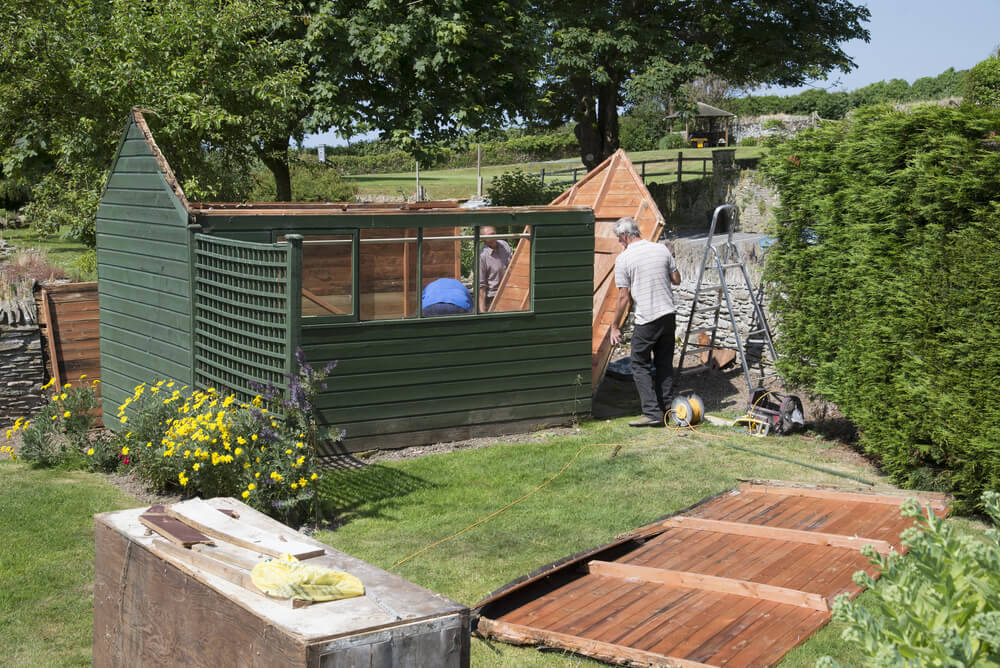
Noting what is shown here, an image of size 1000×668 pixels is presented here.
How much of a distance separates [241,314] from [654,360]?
16.2 ft

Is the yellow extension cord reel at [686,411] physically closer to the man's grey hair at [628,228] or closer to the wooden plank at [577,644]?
the man's grey hair at [628,228]

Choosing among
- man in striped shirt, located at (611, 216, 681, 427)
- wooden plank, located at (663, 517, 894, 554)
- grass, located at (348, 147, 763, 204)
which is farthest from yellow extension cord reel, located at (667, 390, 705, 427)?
grass, located at (348, 147, 763, 204)

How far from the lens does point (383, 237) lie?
1002cm

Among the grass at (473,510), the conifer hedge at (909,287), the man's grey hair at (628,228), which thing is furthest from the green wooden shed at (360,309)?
the conifer hedge at (909,287)

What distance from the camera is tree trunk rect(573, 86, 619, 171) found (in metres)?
28.1

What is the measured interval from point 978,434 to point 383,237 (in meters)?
5.95

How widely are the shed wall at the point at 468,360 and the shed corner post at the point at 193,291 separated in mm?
240

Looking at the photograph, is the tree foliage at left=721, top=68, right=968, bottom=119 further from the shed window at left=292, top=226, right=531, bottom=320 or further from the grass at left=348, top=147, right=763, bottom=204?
the shed window at left=292, top=226, right=531, bottom=320

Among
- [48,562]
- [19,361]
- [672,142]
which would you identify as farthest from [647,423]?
[672,142]

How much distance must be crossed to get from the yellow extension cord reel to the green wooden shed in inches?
41.4

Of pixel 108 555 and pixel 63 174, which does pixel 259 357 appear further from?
pixel 63 174

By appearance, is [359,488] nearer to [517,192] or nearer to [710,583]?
[710,583]

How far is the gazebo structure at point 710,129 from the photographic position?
53.3 meters

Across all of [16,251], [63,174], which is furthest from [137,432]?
[16,251]
